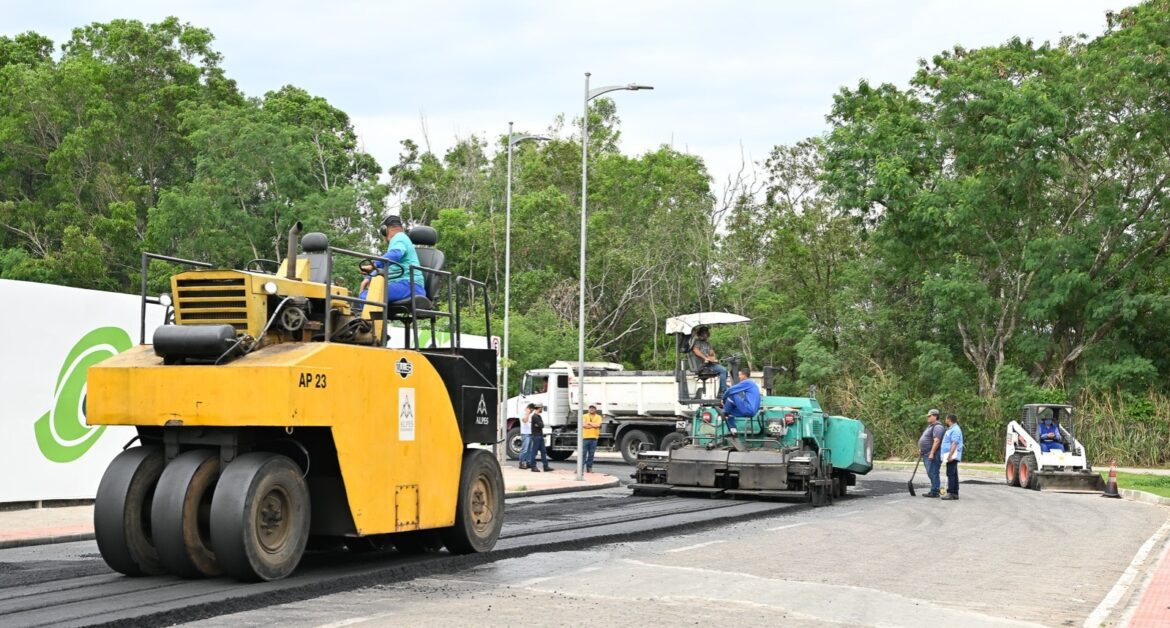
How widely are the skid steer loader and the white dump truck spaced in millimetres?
8618

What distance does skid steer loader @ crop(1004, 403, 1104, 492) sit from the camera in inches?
1152

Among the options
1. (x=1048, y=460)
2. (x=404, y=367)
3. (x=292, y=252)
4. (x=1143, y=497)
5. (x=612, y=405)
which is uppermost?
(x=292, y=252)

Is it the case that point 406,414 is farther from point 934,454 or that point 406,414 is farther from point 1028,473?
point 1028,473

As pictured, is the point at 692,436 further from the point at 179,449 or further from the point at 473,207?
the point at 473,207

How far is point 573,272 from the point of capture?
5953 cm

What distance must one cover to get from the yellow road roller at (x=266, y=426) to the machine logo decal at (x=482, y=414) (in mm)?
649

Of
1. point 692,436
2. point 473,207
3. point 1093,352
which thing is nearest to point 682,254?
point 473,207

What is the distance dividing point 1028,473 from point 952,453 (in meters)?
6.16

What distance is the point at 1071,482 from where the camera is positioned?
2925cm

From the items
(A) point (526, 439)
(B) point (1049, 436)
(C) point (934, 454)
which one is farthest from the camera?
(A) point (526, 439)

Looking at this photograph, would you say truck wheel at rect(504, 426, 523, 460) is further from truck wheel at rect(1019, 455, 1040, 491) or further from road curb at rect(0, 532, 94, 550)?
road curb at rect(0, 532, 94, 550)

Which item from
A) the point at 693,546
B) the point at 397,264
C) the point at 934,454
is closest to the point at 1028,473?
the point at 934,454

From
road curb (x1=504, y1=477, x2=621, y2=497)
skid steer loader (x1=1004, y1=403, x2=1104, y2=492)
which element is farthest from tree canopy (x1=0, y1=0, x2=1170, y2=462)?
road curb (x1=504, y1=477, x2=621, y2=497)

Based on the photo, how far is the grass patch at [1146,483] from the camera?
2855cm
